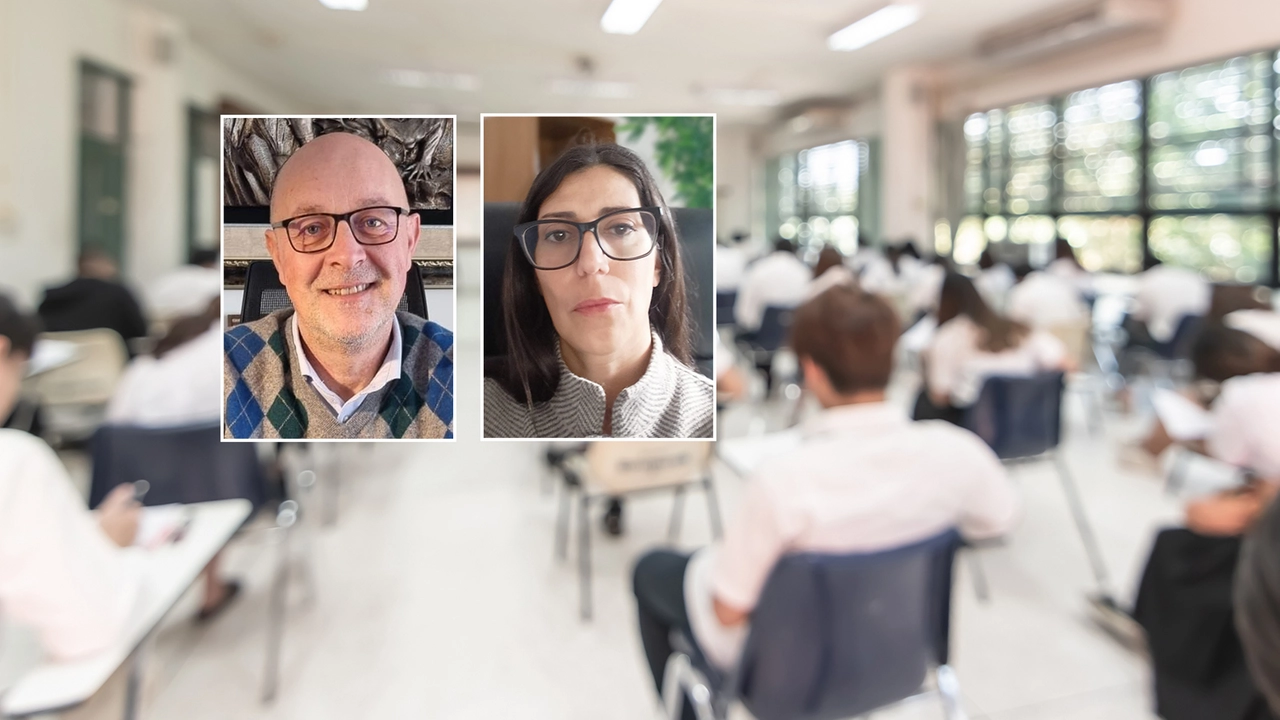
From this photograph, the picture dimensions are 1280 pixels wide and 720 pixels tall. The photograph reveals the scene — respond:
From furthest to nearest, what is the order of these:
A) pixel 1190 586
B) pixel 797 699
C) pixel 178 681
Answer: pixel 1190 586 → pixel 797 699 → pixel 178 681

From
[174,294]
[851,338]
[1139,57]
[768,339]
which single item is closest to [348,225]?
[174,294]

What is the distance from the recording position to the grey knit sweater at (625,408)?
55 centimetres

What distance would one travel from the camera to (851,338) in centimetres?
98

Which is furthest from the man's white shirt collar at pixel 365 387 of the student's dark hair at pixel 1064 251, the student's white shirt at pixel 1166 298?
the student's dark hair at pixel 1064 251

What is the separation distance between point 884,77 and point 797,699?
0.91 metres

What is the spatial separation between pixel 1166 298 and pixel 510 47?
13.7 ft

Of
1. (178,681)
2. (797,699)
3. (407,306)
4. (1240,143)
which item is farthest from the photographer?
(1240,143)

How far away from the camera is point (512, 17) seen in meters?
Result: 0.72

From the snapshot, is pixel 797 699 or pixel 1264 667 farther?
pixel 797 699

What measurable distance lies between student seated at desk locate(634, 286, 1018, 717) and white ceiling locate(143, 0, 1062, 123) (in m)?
0.35

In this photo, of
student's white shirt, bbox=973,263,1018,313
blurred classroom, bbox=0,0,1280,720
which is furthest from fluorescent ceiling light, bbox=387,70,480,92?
student's white shirt, bbox=973,263,1018,313

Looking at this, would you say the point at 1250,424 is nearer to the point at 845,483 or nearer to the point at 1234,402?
the point at 1234,402

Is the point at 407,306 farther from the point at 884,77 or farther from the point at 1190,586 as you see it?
the point at 1190,586

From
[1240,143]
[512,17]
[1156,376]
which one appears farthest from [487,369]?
[1156,376]
